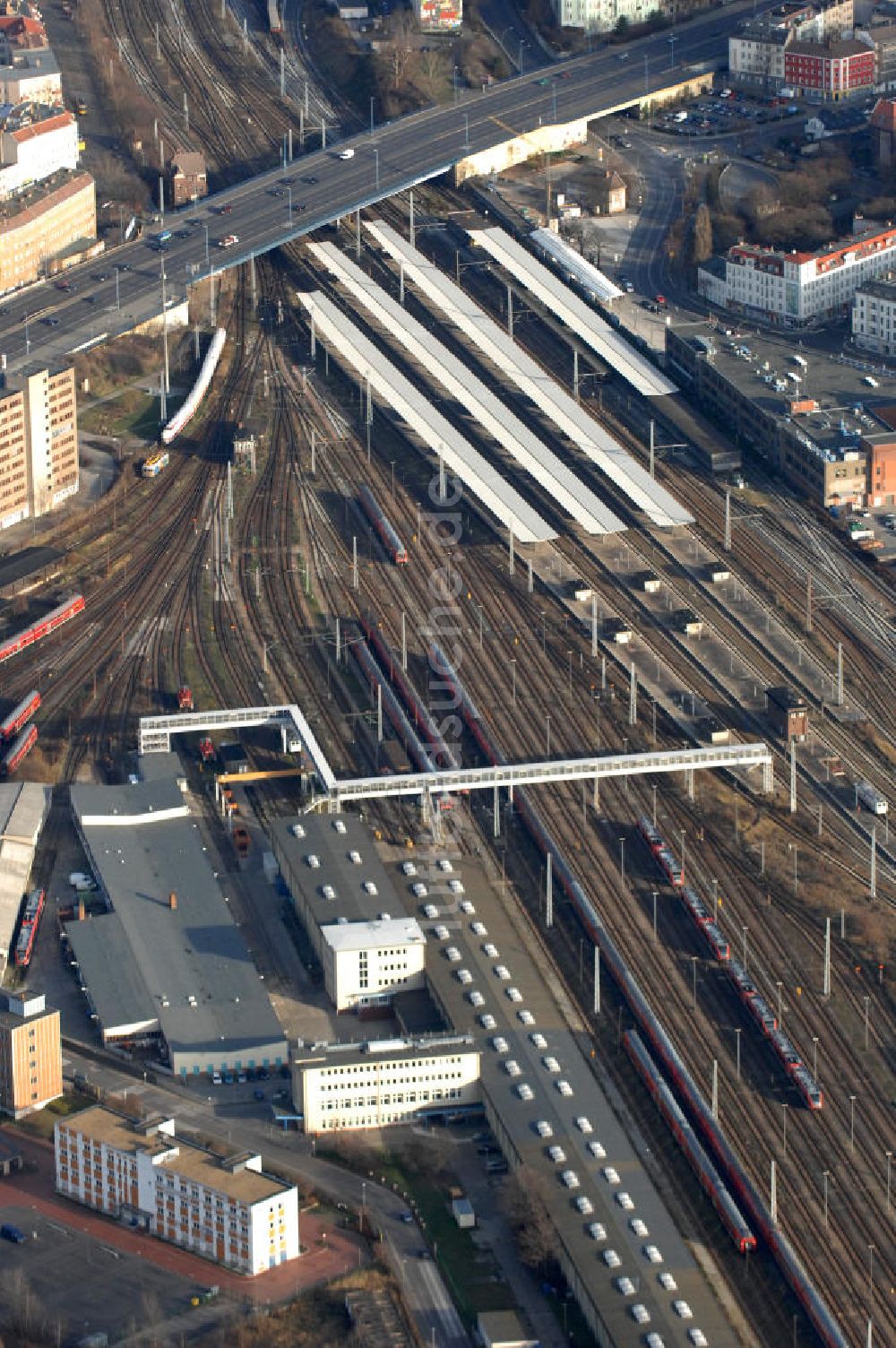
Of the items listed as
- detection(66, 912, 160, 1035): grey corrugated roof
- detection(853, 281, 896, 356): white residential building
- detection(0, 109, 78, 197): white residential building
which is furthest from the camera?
Answer: detection(0, 109, 78, 197): white residential building

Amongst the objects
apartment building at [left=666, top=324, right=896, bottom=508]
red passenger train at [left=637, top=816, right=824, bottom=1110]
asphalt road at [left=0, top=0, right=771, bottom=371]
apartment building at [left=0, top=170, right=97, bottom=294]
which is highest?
apartment building at [left=0, top=170, right=97, bottom=294]

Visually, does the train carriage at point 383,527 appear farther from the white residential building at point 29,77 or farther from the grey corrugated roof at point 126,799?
the white residential building at point 29,77

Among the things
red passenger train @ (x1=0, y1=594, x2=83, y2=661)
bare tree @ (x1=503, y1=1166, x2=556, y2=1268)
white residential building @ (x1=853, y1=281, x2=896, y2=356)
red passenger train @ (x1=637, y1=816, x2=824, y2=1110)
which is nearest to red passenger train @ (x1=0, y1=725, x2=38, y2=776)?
red passenger train @ (x1=0, y1=594, x2=83, y2=661)

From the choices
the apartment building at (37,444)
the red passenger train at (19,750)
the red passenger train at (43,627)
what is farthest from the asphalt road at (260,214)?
the red passenger train at (19,750)

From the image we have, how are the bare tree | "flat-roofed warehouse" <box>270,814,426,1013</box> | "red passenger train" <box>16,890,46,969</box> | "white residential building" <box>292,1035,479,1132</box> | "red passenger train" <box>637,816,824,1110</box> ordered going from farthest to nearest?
"red passenger train" <box>16,890,46,969</box> → "flat-roofed warehouse" <box>270,814,426,1013</box> → "red passenger train" <box>637,816,824,1110</box> → "white residential building" <box>292,1035,479,1132</box> → the bare tree

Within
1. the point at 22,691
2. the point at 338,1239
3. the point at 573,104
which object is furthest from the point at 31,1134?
the point at 573,104

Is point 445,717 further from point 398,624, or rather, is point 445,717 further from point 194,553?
point 194,553

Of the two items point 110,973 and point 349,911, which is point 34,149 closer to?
point 349,911

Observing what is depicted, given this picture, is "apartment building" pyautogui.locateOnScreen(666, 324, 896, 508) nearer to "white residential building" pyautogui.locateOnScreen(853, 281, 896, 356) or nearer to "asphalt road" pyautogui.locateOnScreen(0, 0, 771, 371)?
"white residential building" pyautogui.locateOnScreen(853, 281, 896, 356)
